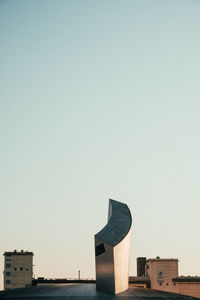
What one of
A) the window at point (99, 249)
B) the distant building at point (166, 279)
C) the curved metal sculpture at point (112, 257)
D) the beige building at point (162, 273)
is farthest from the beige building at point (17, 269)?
the window at point (99, 249)

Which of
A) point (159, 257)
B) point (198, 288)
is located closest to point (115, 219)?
point (198, 288)

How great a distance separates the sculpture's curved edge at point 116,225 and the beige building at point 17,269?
9191 cm

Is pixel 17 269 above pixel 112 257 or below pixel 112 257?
below

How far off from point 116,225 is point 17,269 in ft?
322

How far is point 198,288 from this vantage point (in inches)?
4847

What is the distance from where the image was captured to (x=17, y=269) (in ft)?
455

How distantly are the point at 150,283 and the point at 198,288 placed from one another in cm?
1585

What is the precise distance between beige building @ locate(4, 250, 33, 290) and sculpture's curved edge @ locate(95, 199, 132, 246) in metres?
91.9

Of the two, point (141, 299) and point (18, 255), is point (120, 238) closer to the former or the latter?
point (141, 299)

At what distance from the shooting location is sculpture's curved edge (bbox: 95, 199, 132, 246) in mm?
48344

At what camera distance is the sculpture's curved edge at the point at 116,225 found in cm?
4834

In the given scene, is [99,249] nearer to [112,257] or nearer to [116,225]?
[112,257]

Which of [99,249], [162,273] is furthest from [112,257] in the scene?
[162,273]

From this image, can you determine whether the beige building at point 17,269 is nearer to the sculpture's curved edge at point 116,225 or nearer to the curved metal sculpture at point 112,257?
the sculpture's curved edge at point 116,225
